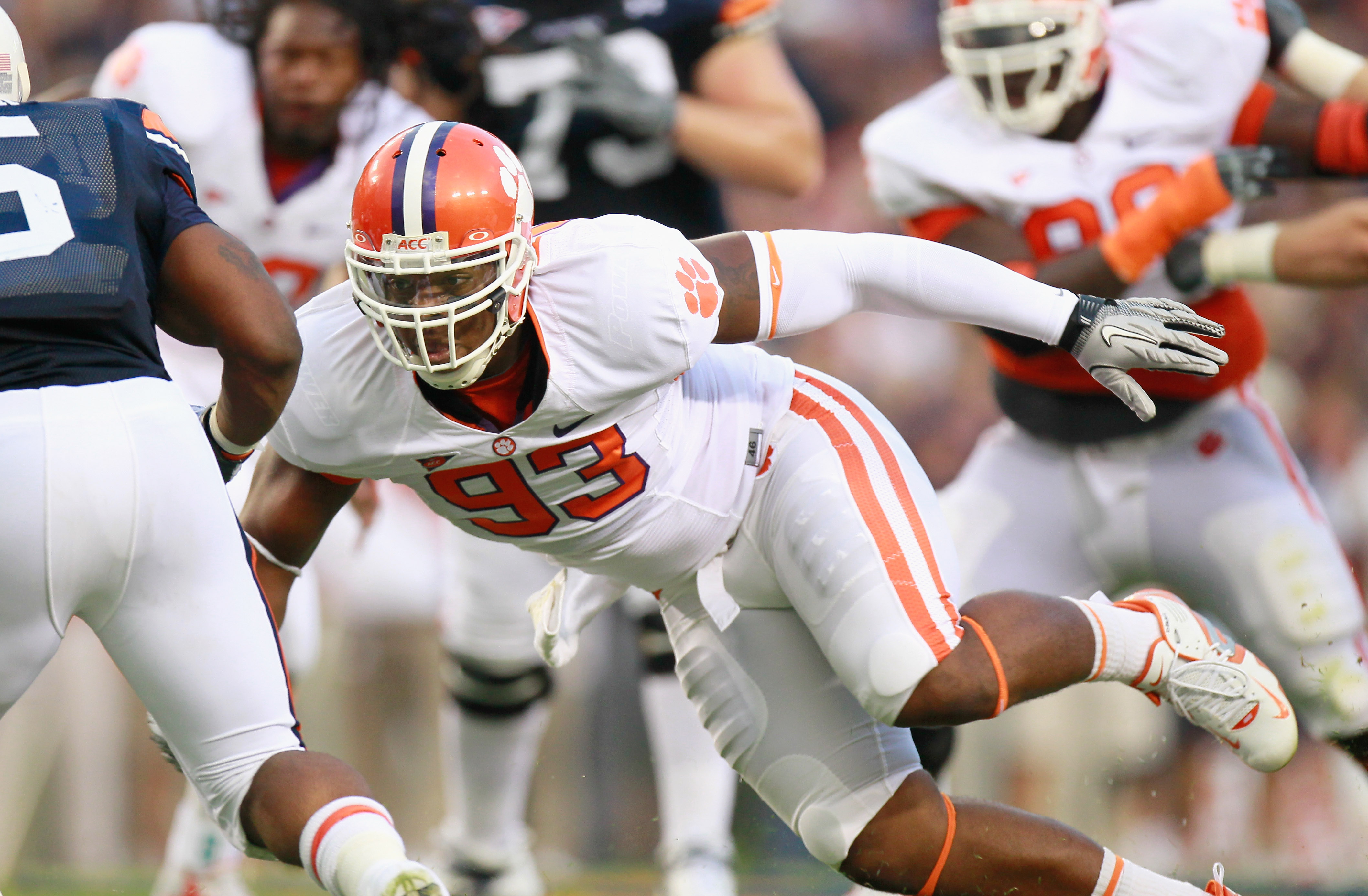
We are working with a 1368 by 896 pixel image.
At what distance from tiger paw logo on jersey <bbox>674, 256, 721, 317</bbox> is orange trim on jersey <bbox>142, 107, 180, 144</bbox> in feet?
2.71

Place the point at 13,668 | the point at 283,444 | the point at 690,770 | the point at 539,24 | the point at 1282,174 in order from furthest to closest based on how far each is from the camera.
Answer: the point at 539,24 → the point at 690,770 → the point at 1282,174 → the point at 283,444 → the point at 13,668

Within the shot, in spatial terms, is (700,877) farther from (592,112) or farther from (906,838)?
(592,112)

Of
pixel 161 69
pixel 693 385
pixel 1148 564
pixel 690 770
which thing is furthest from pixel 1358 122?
pixel 161 69

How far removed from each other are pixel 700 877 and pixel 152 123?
7.44 ft

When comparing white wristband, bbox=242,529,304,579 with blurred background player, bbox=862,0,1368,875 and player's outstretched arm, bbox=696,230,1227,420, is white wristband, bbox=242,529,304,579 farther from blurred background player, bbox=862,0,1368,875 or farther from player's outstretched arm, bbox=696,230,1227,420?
blurred background player, bbox=862,0,1368,875

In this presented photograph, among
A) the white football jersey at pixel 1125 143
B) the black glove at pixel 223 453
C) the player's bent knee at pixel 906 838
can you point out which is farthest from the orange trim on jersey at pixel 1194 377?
the black glove at pixel 223 453

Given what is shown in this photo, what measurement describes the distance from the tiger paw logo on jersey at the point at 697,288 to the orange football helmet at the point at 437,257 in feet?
0.82

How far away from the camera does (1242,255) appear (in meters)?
3.51

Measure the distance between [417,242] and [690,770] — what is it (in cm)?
199

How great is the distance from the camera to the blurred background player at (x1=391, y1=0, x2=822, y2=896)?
3.99 metres

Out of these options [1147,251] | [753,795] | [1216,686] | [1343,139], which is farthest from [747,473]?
[753,795]

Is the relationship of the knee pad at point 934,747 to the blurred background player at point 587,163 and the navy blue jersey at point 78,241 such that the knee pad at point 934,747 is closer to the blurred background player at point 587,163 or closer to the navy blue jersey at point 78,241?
the blurred background player at point 587,163

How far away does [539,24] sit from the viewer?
4301 millimetres

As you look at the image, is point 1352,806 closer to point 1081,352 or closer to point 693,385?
point 1081,352
